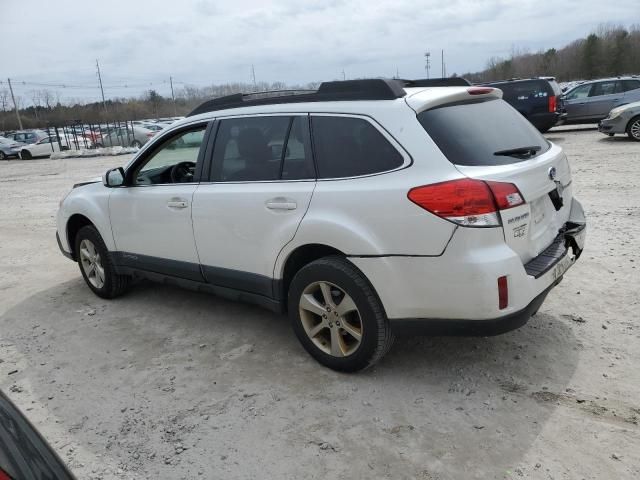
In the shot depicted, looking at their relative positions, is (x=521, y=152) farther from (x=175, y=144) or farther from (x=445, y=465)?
(x=175, y=144)

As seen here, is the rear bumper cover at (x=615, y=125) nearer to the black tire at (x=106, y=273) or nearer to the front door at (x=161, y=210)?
the front door at (x=161, y=210)

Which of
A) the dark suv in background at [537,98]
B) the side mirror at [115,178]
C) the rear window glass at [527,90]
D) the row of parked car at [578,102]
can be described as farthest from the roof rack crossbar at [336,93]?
the rear window glass at [527,90]

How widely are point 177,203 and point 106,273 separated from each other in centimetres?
145

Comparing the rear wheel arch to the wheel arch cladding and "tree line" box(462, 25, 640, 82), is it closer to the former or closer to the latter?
the wheel arch cladding

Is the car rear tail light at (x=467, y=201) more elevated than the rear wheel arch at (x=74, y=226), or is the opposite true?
the car rear tail light at (x=467, y=201)

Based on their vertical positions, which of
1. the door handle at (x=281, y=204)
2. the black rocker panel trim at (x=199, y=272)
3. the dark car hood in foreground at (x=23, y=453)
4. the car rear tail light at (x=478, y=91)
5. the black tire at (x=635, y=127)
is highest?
the car rear tail light at (x=478, y=91)

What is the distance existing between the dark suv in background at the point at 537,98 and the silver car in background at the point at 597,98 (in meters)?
0.77

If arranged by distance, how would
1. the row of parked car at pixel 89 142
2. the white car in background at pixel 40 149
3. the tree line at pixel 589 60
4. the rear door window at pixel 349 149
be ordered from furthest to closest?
the tree line at pixel 589 60 < the white car in background at pixel 40 149 < the row of parked car at pixel 89 142 < the rear door window at pixel 349 149

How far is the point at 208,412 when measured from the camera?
3285 mm

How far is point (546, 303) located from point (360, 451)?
7.83 ft

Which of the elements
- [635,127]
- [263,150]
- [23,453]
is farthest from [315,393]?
[635,127]

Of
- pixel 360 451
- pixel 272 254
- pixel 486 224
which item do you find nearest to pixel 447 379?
pixel 360 451

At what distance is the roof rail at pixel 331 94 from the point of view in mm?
3334

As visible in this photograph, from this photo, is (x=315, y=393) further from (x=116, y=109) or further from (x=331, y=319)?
(x=116, y=109)
